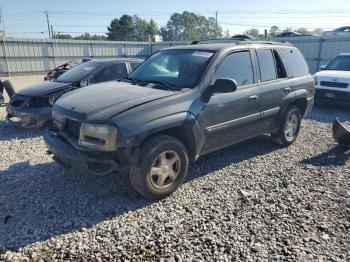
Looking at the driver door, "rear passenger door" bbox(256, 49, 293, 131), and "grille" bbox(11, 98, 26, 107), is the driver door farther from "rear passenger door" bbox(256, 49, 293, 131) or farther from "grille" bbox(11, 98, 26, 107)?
"grille" bbox(11, 98, 26, 107)

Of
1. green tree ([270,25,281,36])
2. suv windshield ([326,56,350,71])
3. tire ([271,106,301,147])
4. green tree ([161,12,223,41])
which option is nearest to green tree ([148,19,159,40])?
green tree ([161,12,223,41])

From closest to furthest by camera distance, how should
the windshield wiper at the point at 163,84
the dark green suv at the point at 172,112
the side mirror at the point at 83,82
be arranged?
the dark green suv at the point at 172,112 < the windshield wiper at the point at 163,84 < the side mirror at the point at 83,82

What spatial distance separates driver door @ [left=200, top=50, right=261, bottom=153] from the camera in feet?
14.0

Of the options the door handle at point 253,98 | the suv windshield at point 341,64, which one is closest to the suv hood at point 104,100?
the door handle at point 253,98

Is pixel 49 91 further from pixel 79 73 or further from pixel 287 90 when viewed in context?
pixel 287 90

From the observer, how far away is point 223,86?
13.2 feet

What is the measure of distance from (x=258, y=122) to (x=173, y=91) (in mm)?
1796

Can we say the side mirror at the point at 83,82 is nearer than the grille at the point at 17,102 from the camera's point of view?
No

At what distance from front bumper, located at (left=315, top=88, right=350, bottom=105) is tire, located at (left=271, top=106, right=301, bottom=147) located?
12.7 ft

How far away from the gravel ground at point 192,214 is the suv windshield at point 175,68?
1431 mm

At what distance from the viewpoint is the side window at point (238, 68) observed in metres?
4.47

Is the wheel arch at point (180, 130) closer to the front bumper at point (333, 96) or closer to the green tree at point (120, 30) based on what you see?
the front bumper at point (333, 96)

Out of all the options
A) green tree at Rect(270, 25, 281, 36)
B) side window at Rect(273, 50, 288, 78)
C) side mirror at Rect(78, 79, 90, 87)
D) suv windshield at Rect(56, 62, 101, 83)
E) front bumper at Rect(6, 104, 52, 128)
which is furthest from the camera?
green tree at Rect(270, 25, 281, 36)

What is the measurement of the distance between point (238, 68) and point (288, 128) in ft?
6.23
